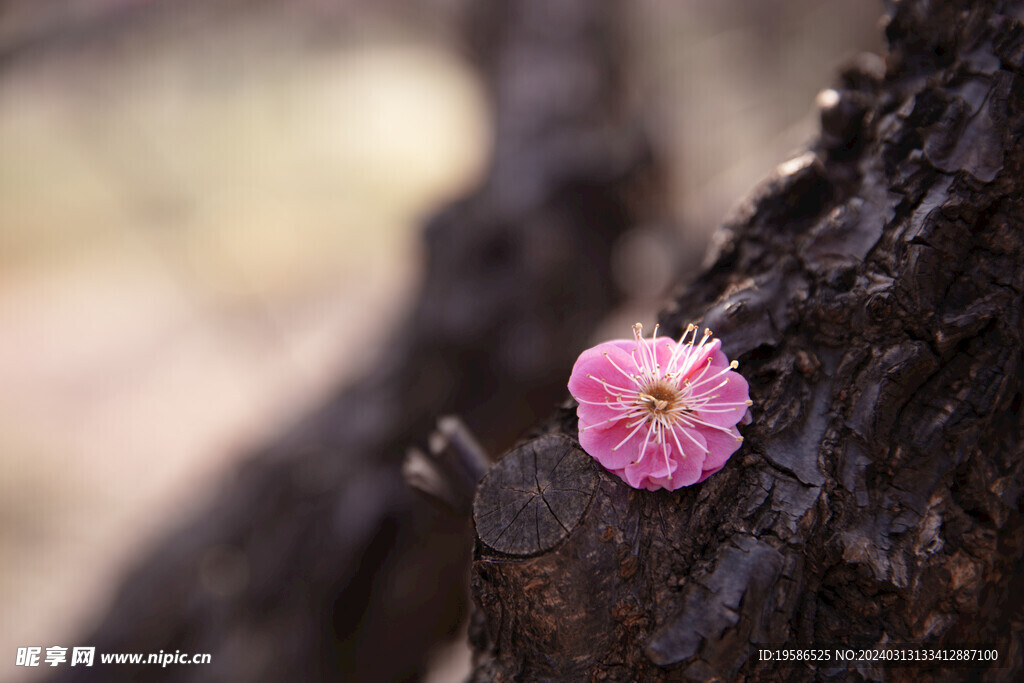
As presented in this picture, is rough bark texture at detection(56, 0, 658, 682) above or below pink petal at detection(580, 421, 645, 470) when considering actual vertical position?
above

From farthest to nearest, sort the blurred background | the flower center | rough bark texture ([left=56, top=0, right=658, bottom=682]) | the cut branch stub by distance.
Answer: the blurred background → rough bark texture ([left=56, top=0, right=658, bottom=682]) → the flower center → the cut branch stub

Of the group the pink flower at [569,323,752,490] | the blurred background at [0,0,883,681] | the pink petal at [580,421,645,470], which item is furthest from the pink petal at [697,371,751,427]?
the blurred background at [0,0,883,681]

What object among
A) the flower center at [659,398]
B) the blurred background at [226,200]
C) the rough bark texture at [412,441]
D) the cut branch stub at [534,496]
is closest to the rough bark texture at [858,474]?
the cut branch stub at [534,496]

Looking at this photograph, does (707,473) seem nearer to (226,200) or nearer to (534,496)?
(534,496)

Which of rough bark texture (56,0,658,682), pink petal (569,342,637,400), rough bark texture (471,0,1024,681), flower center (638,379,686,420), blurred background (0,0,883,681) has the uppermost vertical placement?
blurred background (0,0,883,681)

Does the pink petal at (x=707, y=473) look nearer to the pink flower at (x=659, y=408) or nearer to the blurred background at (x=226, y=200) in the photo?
the pink flower at (x=659, y=408)

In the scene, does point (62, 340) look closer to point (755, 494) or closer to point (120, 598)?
point (120, 598)

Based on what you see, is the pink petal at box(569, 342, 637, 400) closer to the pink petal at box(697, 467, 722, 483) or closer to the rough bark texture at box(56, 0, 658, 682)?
the pink petal at box(697, 467, 722, 483)
